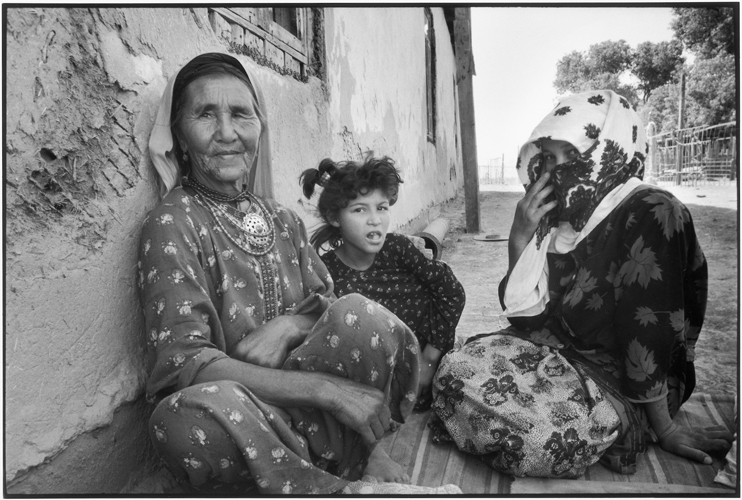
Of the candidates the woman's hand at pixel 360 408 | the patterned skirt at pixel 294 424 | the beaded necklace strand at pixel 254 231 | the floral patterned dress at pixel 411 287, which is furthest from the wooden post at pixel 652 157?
the beaded necklace strand at pixel 254 231

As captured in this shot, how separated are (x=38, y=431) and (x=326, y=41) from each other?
5.94ft

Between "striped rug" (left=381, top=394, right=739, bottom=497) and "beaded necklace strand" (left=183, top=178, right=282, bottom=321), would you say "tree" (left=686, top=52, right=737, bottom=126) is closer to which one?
"striped rug" (left=381, top=394, right=739, bottom=497)

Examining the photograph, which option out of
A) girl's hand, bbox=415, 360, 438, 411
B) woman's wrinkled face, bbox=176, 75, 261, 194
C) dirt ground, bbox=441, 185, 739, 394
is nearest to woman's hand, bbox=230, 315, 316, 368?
woman's wrinkled face, bbox=176, 75, 261, 194

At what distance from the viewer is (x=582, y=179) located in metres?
1.97

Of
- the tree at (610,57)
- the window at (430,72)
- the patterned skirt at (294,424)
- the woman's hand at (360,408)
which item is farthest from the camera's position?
the window at (430,72)

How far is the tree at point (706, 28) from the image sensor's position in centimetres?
181

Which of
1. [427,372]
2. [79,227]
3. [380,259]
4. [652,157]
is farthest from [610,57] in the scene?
[79,227]

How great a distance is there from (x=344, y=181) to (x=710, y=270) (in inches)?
52.3

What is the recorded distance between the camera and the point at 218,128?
1689 millimetres

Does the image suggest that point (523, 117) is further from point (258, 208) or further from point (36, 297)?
point (36, 297)

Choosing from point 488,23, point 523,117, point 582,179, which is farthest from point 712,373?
point 488,23

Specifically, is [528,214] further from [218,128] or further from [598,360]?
[218,128]

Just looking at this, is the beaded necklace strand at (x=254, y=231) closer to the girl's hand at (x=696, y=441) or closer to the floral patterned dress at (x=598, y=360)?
the floral patterned dress at (x=598, y=360)

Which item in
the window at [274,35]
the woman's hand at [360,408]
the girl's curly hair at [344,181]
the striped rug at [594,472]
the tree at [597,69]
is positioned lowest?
the striped rug at [594,472]
